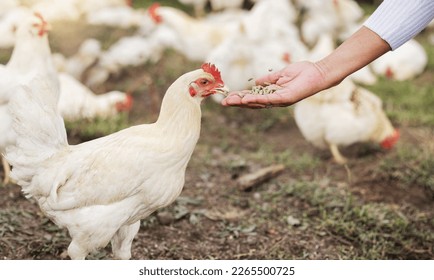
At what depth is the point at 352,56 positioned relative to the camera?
2.61 m

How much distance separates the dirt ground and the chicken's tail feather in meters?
0.69

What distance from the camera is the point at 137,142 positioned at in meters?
2.53

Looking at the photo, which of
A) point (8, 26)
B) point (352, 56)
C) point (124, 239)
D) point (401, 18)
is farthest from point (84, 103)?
point (401, 18)

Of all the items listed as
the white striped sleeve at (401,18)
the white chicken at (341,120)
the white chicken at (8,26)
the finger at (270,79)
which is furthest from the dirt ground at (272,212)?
the white chicken at (8,26)

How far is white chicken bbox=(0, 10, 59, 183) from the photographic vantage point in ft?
12.1

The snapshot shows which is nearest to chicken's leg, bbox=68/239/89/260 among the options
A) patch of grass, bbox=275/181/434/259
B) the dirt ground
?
the dirt ground

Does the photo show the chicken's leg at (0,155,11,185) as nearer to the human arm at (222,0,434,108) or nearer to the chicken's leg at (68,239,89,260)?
the chicken's leg at (68,239,89,260)

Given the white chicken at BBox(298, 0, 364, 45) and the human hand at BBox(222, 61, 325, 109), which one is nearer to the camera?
the human hand at BBox(222, 61, 325, 109)

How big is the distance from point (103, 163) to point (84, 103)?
8.32 ft

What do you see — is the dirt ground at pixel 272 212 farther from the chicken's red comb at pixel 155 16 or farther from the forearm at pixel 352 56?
the chicken's red comb at pixel 155 16

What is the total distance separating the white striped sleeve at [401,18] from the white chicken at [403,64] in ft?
14.0

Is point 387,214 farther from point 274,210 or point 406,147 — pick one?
point 406,147

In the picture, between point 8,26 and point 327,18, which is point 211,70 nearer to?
point 8,26
